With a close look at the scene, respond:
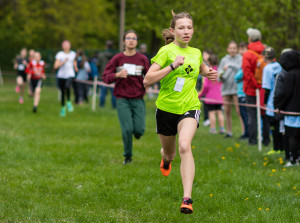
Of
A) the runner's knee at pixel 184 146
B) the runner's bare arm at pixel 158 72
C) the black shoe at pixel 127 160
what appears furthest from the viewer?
the black shoe at pixel 127 160

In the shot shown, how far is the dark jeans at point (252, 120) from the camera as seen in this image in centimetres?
1175

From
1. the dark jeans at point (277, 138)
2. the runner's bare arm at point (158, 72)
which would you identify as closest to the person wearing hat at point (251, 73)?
the dark jeans at point (277, 138)

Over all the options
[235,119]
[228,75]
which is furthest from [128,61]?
[235,119]

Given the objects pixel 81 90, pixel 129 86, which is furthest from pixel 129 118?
pixel 81 90

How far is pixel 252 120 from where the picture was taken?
1180 centimetres

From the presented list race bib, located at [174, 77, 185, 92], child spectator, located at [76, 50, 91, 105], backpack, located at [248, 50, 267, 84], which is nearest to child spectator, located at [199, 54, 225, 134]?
backpack, located at [248, 50, 267, 84]

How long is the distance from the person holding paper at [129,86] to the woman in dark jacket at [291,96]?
90.8 inches

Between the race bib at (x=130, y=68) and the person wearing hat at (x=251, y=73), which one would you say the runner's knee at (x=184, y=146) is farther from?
the person wearing hat at (x=251, y=73)

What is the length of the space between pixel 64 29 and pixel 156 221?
39.7m

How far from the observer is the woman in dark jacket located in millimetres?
8695

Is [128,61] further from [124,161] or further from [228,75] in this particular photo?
[228,75]

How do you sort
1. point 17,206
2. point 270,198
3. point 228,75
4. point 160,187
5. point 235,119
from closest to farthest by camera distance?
point 17,206 → point 270,198 → point 160,187 → point 228,75 → point 235,119

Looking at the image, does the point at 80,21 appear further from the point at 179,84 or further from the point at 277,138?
the point at 179,84

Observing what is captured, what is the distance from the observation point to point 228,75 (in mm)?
13156
